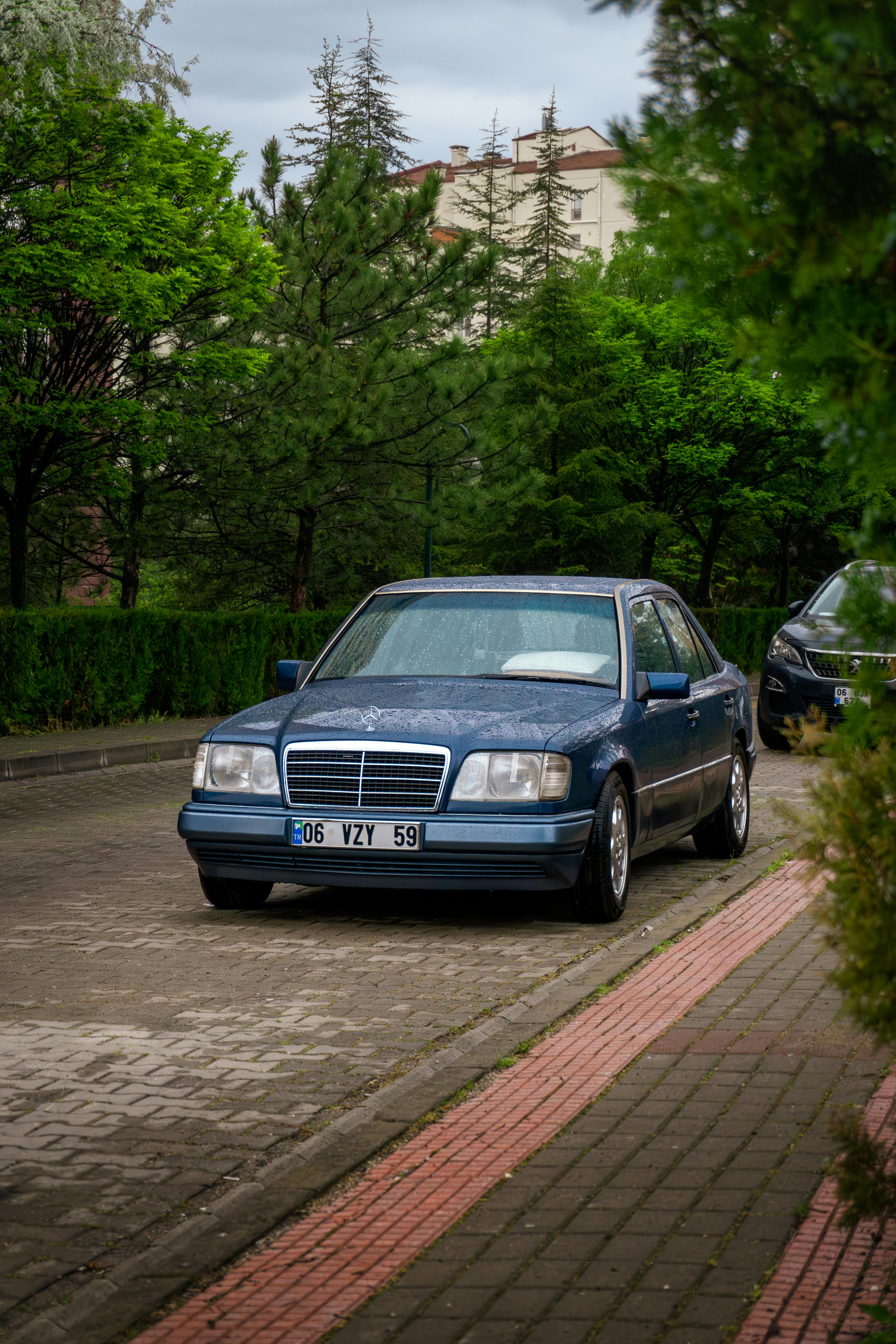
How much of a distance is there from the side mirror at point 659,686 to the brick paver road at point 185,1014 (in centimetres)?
111

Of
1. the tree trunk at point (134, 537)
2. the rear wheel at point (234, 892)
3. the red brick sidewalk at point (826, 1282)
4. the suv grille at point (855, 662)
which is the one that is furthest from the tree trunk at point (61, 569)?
the suv grille at point (855, 662)

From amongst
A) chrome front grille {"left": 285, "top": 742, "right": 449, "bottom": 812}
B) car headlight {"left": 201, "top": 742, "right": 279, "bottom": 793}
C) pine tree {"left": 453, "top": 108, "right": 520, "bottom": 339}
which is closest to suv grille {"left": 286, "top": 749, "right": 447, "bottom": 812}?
chrome front grille {"left": 285, "top": 742, "right": 449, "bottom": 812}

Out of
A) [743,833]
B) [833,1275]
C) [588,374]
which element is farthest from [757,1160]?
[588,374]

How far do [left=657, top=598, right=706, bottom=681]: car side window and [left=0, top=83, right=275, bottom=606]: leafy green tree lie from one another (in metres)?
14.2

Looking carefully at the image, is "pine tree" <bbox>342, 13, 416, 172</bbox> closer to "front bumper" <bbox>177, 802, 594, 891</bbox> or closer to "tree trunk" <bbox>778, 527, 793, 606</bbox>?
"tree trunk" <bbox>778, 527, 793, 606</bbox>

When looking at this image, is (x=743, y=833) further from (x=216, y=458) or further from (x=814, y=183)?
(x=216, y=458)

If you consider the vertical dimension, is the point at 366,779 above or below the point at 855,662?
below

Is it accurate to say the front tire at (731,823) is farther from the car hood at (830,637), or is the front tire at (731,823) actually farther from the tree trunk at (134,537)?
the tree trunk at (134,537)

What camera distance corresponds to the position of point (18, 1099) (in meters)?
5.08

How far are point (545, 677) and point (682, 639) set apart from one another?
1608 millimetres

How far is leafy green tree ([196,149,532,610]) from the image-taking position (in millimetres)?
28234

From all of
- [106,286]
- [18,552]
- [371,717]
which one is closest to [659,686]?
[371,717]

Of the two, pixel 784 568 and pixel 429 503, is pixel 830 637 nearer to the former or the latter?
pixel 429 503

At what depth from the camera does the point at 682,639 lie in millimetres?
10156
